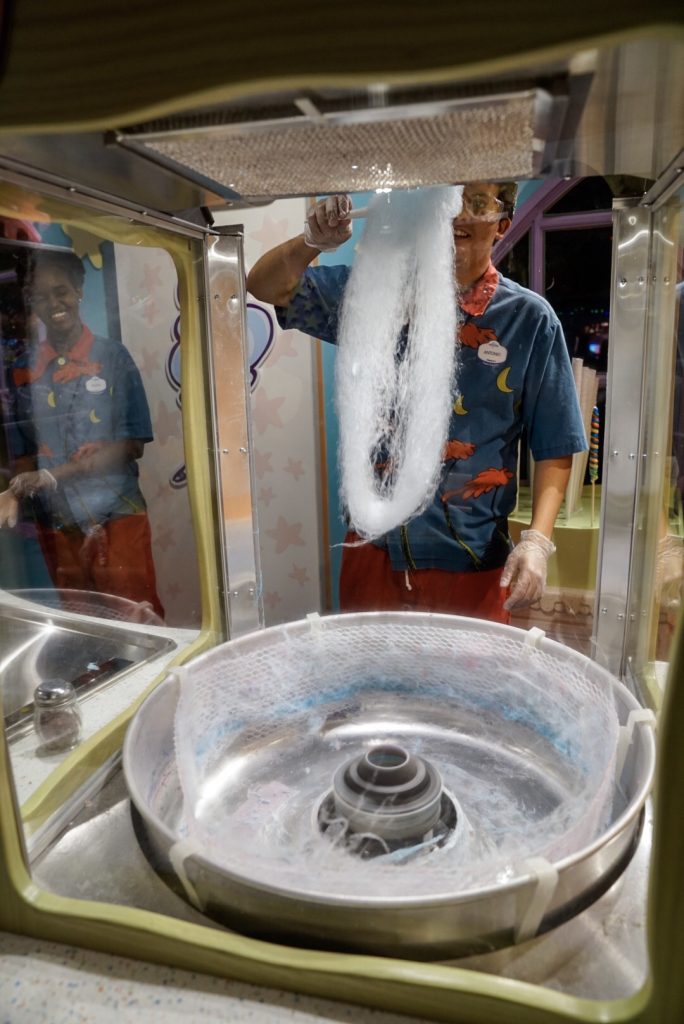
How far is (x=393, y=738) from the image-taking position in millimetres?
954

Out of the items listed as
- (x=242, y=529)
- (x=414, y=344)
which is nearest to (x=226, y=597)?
(x=242, y=529)

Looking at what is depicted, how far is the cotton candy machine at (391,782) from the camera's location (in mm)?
533

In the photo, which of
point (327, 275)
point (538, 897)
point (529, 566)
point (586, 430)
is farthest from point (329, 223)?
point (538, 897)

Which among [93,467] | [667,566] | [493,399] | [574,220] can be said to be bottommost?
[667,566]

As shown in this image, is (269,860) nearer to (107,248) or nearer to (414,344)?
(414,344)

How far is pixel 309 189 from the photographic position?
2.58 feet

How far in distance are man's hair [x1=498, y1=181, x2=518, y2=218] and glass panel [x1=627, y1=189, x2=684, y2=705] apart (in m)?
0.20

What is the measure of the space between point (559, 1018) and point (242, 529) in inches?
32.1

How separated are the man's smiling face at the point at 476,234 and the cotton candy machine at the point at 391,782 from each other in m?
0.56

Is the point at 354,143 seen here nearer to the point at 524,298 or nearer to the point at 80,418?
the point at 524,298

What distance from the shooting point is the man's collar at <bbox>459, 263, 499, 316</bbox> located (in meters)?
1.08

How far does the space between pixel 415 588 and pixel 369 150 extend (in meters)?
0.81

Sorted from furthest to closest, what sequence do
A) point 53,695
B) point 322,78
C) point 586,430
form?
point 586,430 → point 53,695 → point 322,78

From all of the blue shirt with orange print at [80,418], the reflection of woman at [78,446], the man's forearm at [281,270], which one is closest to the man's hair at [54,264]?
the reflection of woman at [78,446]
